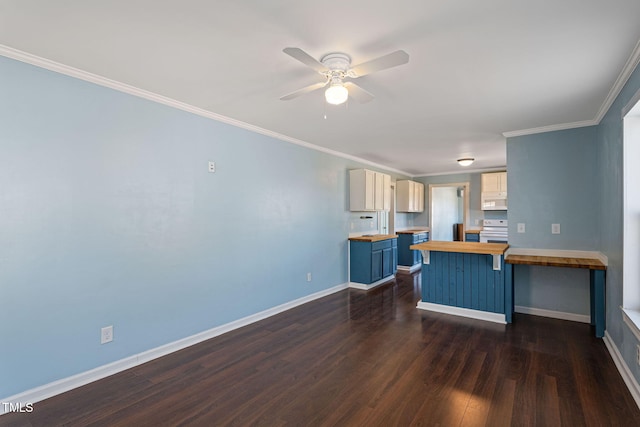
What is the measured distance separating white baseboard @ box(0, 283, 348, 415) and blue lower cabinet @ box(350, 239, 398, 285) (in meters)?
1.86

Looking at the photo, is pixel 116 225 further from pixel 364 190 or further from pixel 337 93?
A: pixel 364 190

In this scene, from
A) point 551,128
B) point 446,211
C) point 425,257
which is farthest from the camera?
point 446,211

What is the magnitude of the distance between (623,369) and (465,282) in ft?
5.36

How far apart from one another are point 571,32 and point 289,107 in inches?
86.1

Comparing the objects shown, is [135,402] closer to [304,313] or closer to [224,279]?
[224,279]

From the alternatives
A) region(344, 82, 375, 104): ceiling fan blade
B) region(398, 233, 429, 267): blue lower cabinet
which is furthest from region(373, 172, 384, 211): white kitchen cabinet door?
region(344, 82, 375, 104): ceiling fan blade

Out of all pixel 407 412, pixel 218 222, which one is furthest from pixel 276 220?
pixel 407 412

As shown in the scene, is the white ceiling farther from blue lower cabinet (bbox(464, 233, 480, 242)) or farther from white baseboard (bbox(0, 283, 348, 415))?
blue lower cabinet (bbox(464, 233, 480, 242))

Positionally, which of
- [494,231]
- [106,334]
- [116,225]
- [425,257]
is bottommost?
[106,334]

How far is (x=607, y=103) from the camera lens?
9.77 feet

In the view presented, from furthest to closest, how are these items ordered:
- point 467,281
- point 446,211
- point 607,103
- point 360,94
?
point 446,211 < point 467,281 < point 607,103 < point 360,94

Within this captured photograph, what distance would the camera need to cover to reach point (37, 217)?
2217 millimetres

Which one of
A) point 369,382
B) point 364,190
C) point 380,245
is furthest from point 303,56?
point 380,245

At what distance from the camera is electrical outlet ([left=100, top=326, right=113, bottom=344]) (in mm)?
2535
